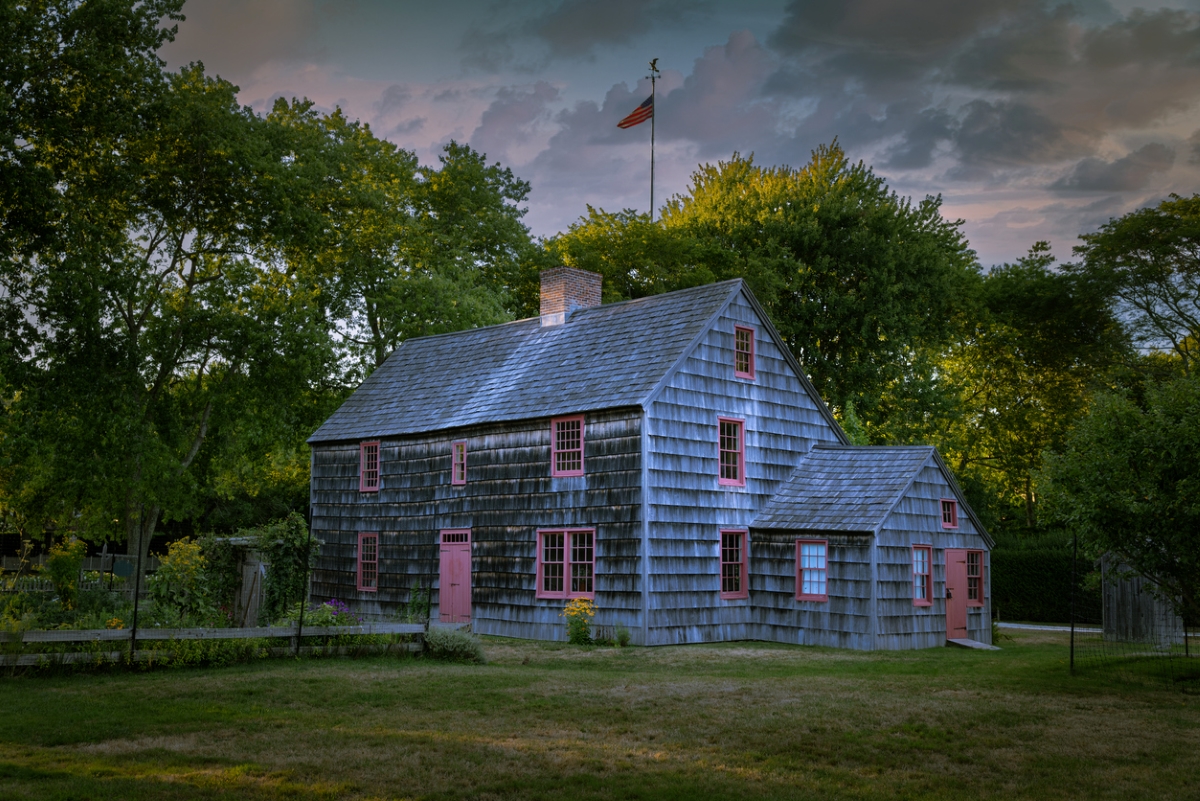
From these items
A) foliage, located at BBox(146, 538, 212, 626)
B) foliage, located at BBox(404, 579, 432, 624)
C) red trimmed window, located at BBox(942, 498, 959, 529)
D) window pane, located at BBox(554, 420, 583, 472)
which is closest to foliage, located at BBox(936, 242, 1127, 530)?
red trimmed window, located at BBox(942, 498, 959, 529)

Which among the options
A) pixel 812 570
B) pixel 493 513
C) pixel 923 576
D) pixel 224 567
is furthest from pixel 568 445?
pixel 923 576

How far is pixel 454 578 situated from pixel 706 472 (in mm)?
6895

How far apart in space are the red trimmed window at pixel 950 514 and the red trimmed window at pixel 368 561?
14326 mm

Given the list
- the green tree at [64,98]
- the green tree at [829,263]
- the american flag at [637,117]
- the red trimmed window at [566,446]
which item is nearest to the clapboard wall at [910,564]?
the red trimmed window at [566,446]

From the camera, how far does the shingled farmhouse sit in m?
21.6

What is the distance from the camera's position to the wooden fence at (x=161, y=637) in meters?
13.3

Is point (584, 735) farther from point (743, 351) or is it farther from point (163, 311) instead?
point (163, 311)

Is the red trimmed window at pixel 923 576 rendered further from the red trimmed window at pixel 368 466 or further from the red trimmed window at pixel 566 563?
the red trimmed window at pixel 368 466

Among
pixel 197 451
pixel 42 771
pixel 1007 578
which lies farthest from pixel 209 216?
pixel 1007 578

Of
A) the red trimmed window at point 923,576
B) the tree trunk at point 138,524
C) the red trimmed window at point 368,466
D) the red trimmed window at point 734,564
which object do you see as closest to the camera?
the red trimmed window at point 923,576

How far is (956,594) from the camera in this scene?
76.3 ft

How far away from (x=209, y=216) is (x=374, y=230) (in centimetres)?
811

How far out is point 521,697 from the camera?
12.8m

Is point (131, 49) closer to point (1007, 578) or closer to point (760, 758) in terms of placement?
point (760, 758)
